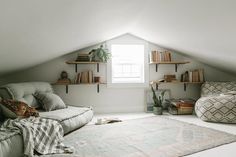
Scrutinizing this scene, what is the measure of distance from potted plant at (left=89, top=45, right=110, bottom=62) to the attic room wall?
236 mm

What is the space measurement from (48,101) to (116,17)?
1.70 m

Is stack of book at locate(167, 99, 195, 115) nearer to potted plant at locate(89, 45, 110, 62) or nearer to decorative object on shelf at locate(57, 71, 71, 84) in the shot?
potted plant at locate(89, 45, 110, 62)

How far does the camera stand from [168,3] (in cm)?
267

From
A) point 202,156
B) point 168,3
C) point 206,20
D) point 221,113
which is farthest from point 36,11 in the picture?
point 221,113

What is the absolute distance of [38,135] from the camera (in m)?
2.48

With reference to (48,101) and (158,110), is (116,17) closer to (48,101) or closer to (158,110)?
(48,101)

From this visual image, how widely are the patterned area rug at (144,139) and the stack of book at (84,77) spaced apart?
3.68 ft

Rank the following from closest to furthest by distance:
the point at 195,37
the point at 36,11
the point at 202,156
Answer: the point at 36,11 < the point at 202,156 < the point at 195,37

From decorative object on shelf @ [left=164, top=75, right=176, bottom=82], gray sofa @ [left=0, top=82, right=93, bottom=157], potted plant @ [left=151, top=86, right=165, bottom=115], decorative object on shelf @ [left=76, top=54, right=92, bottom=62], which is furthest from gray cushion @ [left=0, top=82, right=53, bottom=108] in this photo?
decorative object on shelf @ [left=164, top=75, right=176, bottom=82]

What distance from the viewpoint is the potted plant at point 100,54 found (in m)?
4.57

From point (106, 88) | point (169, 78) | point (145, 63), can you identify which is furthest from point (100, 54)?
point (169, 78)

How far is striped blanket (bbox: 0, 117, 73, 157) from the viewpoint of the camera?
2.32 meters

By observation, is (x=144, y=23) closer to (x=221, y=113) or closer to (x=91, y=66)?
(x=91, y=66)

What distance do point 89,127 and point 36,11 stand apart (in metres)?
2.22
